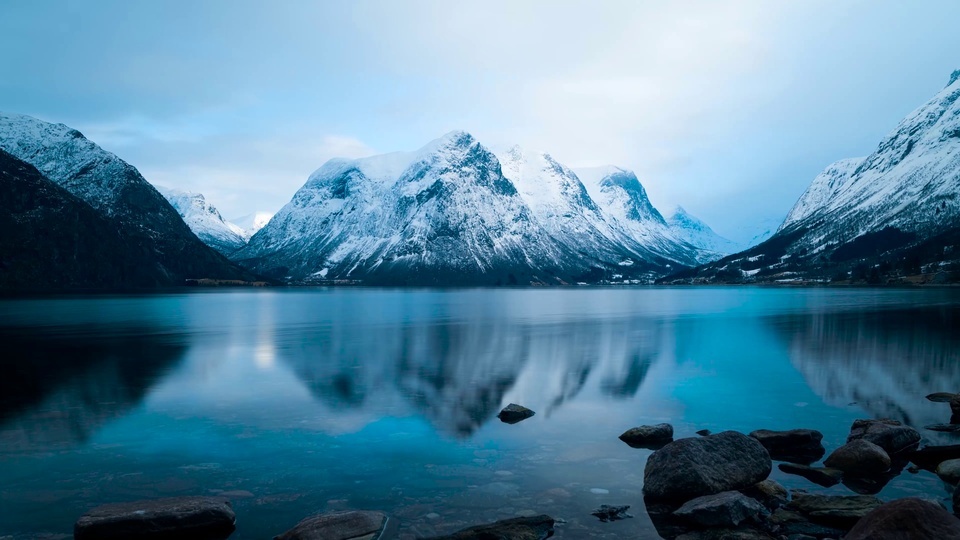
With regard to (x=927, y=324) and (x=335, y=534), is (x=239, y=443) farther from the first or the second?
(x=927, y=324)

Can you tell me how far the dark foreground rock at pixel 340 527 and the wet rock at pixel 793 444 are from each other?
54.7ft

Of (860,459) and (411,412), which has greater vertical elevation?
(860,459)

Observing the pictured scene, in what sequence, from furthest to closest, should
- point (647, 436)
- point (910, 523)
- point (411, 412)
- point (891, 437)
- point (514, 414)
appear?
point (411, 412) < point (514, 414) < point (647, 436) < point (891, 437) < point (910, 523)

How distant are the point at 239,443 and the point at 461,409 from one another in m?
12.0

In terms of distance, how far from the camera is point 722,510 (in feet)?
58.6

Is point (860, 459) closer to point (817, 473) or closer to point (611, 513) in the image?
point (817, 473)

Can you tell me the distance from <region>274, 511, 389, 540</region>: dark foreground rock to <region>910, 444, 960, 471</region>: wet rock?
819 inches

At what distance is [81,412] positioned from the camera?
33281 mm

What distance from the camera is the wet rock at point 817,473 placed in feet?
70.5

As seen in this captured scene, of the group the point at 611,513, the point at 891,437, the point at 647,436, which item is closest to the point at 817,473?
the point at 891,437

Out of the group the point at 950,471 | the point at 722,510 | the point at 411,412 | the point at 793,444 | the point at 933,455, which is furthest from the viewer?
the point at 411,412

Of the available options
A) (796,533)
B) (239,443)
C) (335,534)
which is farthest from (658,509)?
(239,443)

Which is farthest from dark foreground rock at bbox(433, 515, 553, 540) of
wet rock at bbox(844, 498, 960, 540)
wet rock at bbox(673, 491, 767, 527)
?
wet rock at bbox(844, 498, 960, 540)

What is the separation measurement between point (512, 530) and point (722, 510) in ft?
20.8
